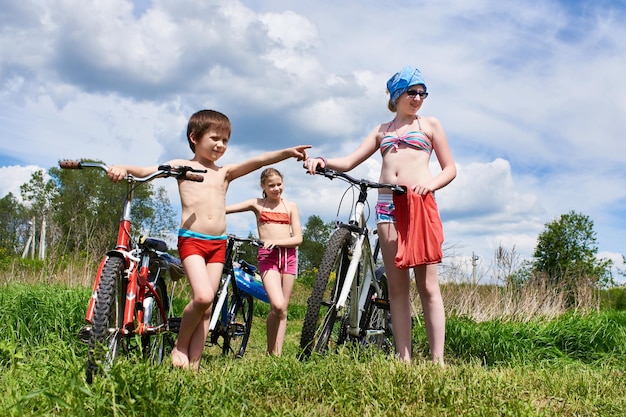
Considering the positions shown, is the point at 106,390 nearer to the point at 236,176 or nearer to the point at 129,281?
the point at 129,281

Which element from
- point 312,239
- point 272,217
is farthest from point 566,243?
point 272,217

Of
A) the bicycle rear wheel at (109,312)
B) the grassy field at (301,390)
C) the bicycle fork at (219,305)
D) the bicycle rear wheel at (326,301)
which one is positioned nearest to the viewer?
the grassy field at (301,390)

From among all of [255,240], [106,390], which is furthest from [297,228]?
[106,390]

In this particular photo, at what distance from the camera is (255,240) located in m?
5.59

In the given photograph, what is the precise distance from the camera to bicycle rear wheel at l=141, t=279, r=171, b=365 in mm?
4348

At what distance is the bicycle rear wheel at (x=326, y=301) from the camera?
4172 mm

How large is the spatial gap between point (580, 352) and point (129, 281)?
16.3 ft

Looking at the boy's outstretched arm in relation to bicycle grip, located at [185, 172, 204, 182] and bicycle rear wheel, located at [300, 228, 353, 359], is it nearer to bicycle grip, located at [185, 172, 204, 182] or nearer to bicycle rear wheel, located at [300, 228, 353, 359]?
bicycle grip, located at [185, 172, 204, 182]

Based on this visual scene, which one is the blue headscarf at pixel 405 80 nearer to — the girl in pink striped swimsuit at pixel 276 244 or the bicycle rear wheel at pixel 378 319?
the bicycle rear wheel at pixel 378 319

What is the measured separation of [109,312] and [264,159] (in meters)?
1.49

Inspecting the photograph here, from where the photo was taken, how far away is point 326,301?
14.5 ft

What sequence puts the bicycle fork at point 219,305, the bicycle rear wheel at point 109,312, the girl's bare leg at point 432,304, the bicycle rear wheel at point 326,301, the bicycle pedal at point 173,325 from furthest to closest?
the bicycle fork at point 219,305
the bicycle pedal at point 173,325
the girl's bare leg at point 432,304
the bicycle rear wheel at point 326,301
the bicycle rear wheel at point 109,312

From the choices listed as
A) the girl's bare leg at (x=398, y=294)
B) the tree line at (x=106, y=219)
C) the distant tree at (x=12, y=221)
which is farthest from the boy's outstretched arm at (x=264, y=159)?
the distant tree at (x=12, y=221)

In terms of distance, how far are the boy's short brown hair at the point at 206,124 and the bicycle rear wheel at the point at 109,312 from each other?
1.15m
